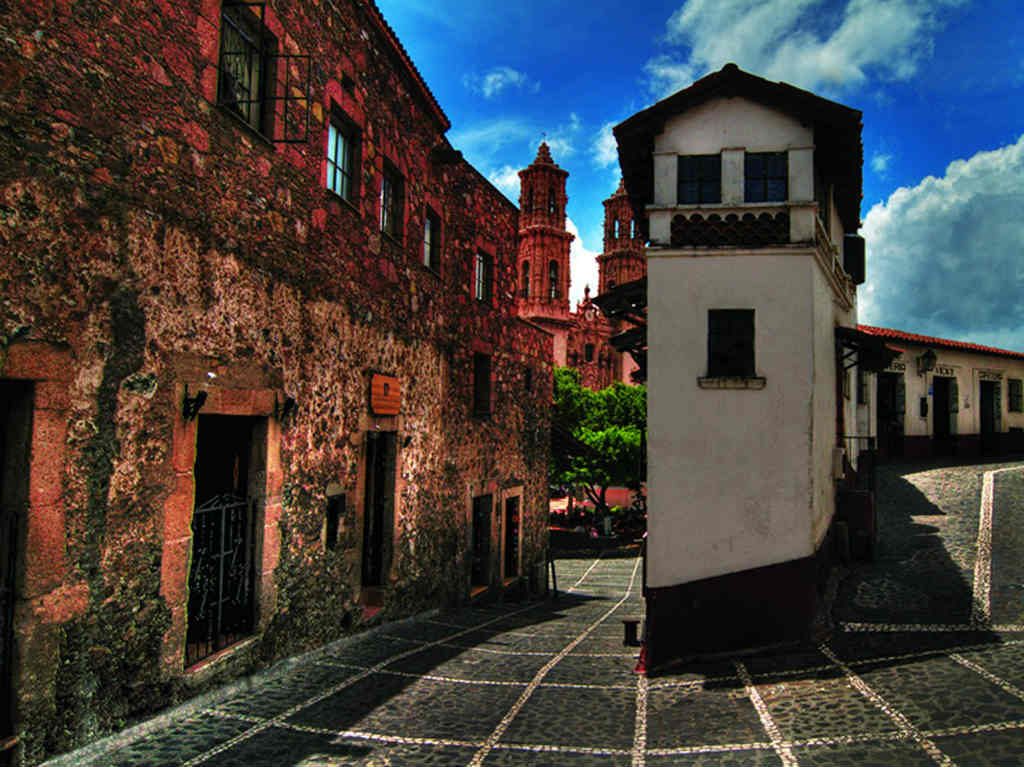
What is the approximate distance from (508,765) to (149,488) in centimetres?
352

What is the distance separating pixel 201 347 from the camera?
6340 millimetres

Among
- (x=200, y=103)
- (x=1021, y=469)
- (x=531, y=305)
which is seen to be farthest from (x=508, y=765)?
(x=531, y=305)

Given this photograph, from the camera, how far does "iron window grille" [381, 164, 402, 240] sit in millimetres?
10648

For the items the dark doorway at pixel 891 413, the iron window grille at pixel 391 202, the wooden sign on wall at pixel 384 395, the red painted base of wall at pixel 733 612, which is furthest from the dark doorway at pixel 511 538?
the dark doorway at pixel 891 413

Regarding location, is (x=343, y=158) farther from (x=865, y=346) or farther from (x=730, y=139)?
(x=865, y=346)

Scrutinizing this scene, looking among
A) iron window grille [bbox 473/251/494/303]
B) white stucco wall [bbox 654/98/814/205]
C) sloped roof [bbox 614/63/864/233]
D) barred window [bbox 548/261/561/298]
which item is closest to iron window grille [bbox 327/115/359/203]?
sloped roof [bbox 614/63/864/233]

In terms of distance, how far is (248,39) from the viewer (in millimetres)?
7230

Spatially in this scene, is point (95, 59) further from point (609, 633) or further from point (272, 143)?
point (609, 633)

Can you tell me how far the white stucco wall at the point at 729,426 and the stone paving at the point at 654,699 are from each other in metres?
1.34

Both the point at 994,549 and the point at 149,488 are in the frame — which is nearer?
the point at 149,488

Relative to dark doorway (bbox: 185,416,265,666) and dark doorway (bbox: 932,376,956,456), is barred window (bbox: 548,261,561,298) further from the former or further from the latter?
dark doorway (bbox: 185,416,265,666)

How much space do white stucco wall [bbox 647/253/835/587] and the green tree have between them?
1041 centimetres

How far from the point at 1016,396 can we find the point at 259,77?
1053 inches

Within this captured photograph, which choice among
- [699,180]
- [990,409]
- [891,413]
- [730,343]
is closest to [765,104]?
[699,180]
